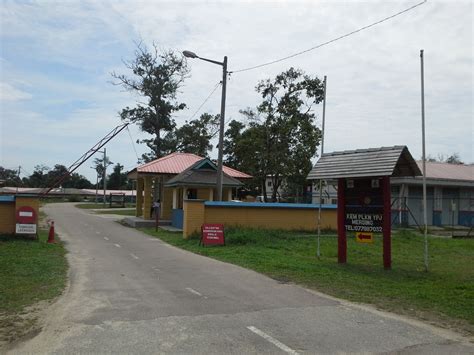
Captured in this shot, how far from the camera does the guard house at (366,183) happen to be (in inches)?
530

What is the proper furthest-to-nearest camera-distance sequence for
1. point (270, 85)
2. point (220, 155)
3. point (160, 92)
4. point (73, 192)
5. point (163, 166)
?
1. point (73, 192)
2. point (160, 92)
3. point (270, 85)
4. point (163, 166)
5. point (220, 155)

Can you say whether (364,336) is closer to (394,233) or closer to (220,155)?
(220,155)

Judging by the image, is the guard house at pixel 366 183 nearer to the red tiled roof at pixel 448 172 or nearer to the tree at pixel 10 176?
the red tiled roof at pixel 448 172

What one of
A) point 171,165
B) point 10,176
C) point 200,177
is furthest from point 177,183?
point 10,176

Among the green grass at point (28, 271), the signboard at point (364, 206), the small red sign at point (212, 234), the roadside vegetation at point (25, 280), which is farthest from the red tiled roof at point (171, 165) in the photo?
the signboard at point (364, 206)

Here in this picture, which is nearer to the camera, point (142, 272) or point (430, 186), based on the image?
point (142, 272)

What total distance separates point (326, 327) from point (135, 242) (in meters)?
14.4

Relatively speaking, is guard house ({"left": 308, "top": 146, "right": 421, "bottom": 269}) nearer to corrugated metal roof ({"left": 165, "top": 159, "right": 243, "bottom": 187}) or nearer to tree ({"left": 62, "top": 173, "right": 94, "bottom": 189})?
corrugated metal roof ({"left": 165, "top": 159, "right": 243, "bottom": 187})

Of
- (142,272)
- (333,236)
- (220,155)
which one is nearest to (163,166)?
(220,155)

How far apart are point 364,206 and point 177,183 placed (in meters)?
14.7

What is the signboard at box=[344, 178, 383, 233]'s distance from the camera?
45.3 ft

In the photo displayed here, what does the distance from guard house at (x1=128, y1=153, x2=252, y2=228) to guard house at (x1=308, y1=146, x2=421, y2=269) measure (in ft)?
41.1

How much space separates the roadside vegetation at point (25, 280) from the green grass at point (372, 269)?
493cm

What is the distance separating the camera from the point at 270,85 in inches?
1661
